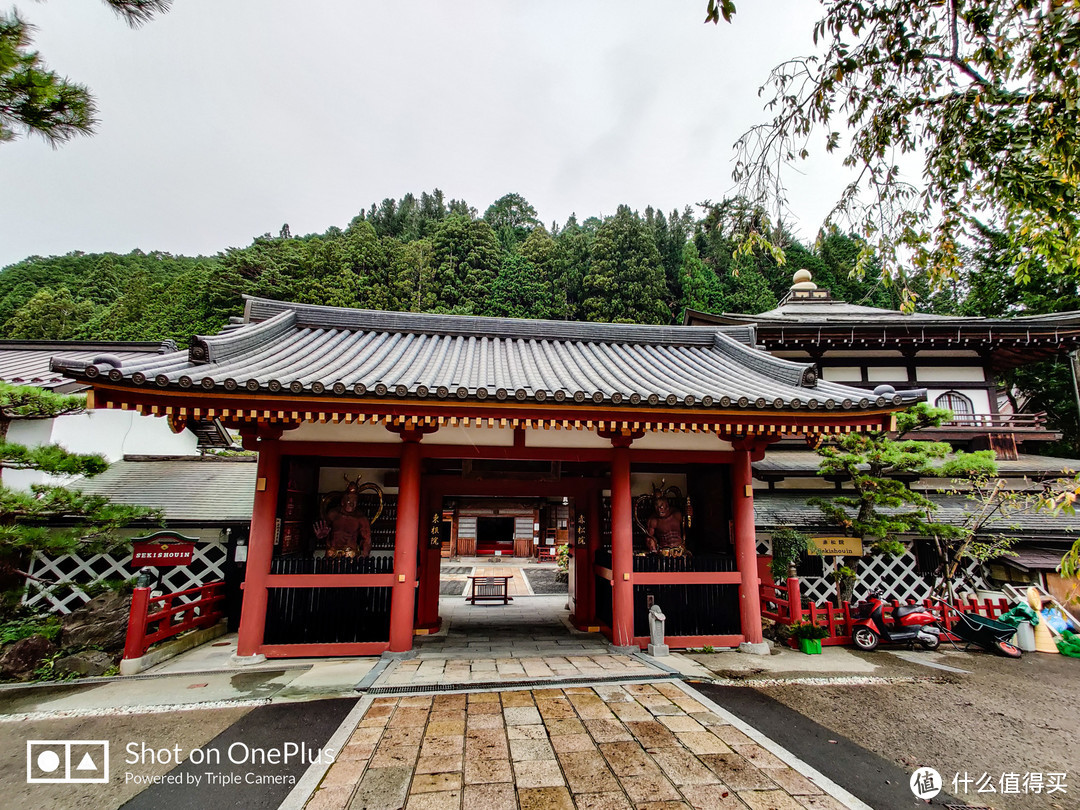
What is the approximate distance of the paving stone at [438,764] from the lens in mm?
3695

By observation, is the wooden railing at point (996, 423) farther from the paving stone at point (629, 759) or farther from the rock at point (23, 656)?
the rock at point (23, 656)

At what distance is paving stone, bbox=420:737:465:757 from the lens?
13.0 feet

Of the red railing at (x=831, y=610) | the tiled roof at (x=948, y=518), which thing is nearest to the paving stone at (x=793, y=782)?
the red railing at (x=831, y=610)

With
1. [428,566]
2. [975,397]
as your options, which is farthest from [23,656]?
[975,397]

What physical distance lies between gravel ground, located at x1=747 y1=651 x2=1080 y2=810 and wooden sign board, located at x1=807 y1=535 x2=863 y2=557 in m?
1.87

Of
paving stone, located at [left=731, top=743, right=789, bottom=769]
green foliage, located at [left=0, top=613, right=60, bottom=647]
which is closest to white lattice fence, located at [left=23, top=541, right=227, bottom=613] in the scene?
green foliage, located at [left=0, top=613, right=60, bottom=647]

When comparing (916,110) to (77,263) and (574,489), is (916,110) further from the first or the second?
(77,263)

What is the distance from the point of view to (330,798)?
3.32m

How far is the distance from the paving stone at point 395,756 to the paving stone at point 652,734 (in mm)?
1960

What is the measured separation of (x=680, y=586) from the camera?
760 centimetres

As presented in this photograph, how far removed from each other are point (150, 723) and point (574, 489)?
6417mm

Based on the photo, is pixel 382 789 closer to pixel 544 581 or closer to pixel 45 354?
Answer: pixel 544 581

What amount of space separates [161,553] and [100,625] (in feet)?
3.88

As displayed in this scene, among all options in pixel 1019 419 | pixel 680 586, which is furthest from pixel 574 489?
pixel 1019 419
